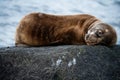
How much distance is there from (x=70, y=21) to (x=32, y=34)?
1246 millimetres

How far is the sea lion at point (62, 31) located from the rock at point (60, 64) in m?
0.89

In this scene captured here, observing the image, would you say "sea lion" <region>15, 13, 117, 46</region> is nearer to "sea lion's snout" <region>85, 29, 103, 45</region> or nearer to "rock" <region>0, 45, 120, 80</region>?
"sea lion's snout" <region>85, 29, 103, 45</region>

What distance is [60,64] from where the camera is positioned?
30.8 ft

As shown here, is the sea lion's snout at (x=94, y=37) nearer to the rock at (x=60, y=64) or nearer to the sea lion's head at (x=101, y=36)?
the sea lion's head at (x=101, y=36)

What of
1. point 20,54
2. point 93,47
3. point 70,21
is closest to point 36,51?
point 20,54

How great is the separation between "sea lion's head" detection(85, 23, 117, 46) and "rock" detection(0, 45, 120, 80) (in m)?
0.60

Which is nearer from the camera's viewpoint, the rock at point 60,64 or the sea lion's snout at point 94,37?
the rock at point 60,64

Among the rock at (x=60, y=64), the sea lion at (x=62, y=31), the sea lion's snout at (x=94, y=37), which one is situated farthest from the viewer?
the sea lion at (x=62, y=31)

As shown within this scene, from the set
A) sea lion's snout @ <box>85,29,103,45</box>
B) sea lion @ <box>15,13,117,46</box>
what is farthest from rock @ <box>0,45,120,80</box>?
sea lion @ <box>15,13,117,46</box>

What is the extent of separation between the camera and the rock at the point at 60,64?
9227 mm

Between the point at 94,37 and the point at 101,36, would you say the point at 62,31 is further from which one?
the point at 101,36

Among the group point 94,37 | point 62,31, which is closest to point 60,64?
point 94,37

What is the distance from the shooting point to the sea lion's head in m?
10.7

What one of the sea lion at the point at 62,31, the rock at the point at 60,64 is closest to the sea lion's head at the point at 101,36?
the sea lion at the point at 62,31
